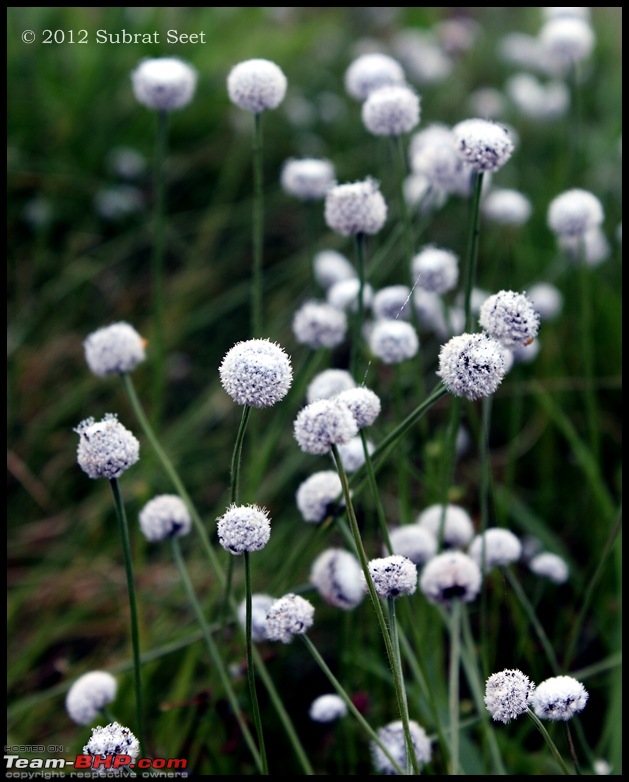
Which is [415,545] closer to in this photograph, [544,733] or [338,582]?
[338,582]

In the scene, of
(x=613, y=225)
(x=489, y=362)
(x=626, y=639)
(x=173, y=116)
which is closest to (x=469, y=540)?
(x=626, y=639)

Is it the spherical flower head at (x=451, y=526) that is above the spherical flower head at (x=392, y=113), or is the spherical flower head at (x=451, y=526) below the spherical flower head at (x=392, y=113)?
below

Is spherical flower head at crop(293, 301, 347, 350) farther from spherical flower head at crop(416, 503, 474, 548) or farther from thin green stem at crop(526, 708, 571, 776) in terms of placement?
thin green stem at crop(526, 708, 571, 776)

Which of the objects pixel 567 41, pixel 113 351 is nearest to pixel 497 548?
pixel 113 351

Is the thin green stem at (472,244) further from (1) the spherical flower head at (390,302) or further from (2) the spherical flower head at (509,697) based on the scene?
(2) the spherical flower head at (509,697)

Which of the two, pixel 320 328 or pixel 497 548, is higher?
pixel 320 328

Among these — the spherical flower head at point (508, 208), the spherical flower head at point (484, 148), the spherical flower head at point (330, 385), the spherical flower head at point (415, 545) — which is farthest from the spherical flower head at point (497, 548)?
the spherical flower head at point (508, 208)

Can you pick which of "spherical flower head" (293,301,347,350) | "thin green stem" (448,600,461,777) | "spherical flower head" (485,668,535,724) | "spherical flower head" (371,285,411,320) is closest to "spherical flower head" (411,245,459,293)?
"spherical flower head" (371,285,411,320)
